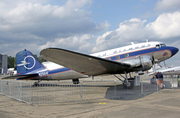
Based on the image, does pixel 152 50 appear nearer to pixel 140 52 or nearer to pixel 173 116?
pixel 140 52

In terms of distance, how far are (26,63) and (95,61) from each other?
1040 cm

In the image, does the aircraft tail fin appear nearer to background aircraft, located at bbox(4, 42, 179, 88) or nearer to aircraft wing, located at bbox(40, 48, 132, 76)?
background aircraft, located at bbox(4, 42, 179, 88)

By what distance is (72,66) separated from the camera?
10.4 meters

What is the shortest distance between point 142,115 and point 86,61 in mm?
4945

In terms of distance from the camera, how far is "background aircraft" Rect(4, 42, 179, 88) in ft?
29.0

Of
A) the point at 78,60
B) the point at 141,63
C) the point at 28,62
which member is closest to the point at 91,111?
the point at 78,60

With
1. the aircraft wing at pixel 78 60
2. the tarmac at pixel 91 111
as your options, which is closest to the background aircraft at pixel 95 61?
the aircraft wing at pixel 78 60

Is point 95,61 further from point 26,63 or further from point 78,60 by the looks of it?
point 26,63

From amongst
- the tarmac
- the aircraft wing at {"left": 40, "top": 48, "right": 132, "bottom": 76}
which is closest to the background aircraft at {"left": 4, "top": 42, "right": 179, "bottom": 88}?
the aircraft wing at {"left": 40, "top": 48, "right": 132, "bottom": 76}

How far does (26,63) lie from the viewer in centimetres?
1647

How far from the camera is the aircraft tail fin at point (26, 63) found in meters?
16.4

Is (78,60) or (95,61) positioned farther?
(95,61)

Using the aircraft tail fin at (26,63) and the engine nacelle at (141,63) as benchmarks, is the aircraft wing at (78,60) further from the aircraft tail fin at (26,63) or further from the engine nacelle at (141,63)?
the aircraft tail fin at (26,63)

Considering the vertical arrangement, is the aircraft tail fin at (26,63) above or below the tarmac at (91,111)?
above
